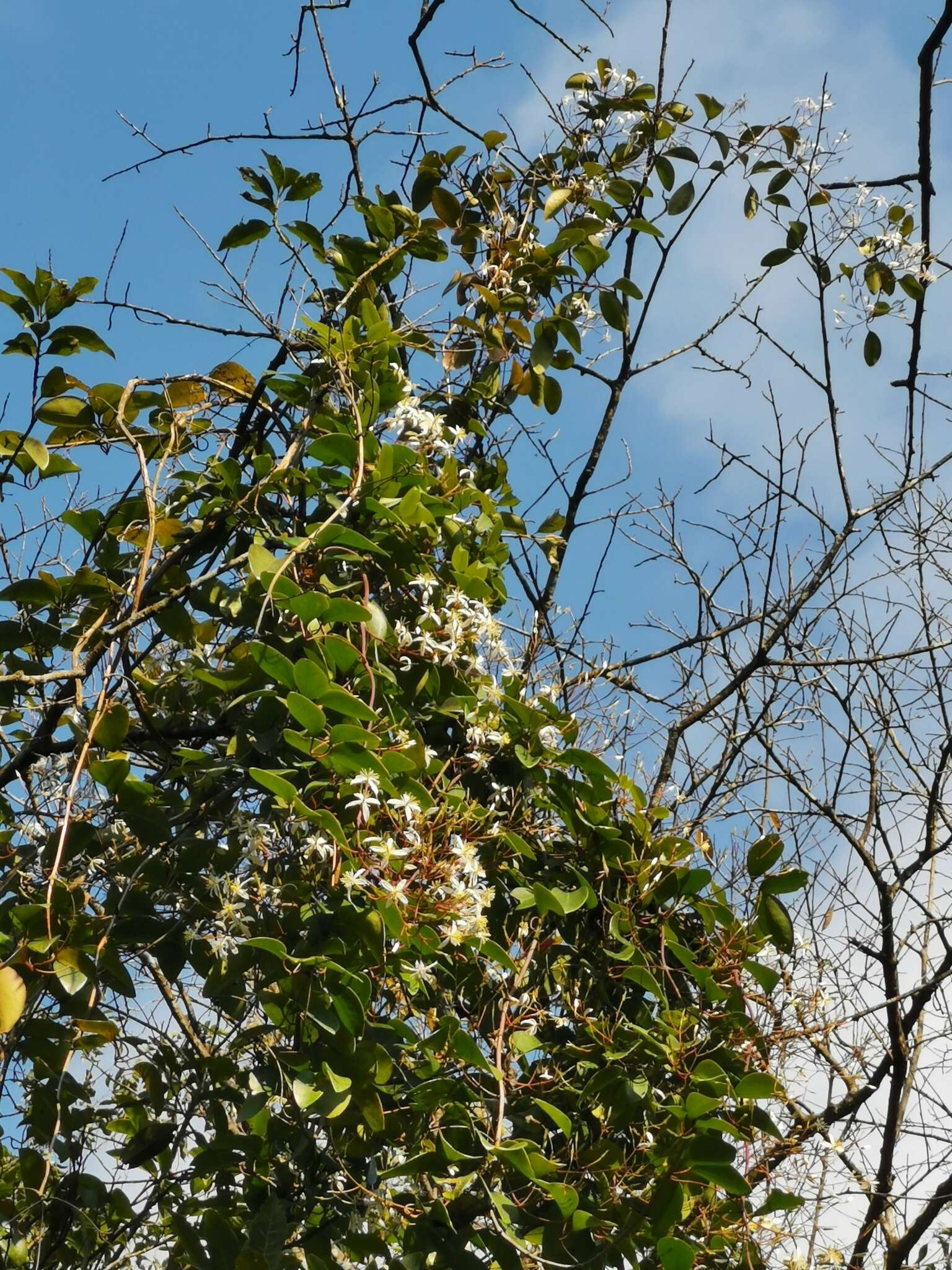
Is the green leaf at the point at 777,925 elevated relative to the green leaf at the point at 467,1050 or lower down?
elevated

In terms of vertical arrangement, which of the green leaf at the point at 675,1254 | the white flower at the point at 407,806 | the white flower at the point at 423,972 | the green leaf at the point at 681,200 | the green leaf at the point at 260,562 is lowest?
the green leaf at the point at 675,1254

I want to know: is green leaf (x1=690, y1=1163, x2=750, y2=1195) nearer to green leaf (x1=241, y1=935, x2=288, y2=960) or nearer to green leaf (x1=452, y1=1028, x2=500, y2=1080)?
green leaf (x1=452, y1=1028, x2=500, y2=1080)

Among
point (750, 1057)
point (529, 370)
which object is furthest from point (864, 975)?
point (529, 370)

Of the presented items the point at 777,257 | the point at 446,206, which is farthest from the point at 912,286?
the point at 446,206

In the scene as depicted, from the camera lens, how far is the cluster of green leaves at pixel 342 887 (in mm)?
1198

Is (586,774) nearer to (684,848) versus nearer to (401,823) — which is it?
(684,848)

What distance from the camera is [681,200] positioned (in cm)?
217

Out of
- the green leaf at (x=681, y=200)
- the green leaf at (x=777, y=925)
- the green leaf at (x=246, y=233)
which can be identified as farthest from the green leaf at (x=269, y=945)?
the green leaf at (x=681, y=200)

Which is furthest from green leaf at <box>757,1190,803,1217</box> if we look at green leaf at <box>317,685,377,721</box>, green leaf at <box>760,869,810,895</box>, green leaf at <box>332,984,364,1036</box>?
green leaf at <box>317,685,377,721</box>

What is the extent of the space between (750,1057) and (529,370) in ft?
3.26

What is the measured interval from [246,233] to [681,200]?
2.73 ft

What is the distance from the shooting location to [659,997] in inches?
55.2

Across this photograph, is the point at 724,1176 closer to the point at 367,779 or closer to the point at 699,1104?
the point at 699,1104

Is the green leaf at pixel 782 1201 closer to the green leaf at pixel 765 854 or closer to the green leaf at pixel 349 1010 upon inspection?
the green leaf at pixel 765 854
